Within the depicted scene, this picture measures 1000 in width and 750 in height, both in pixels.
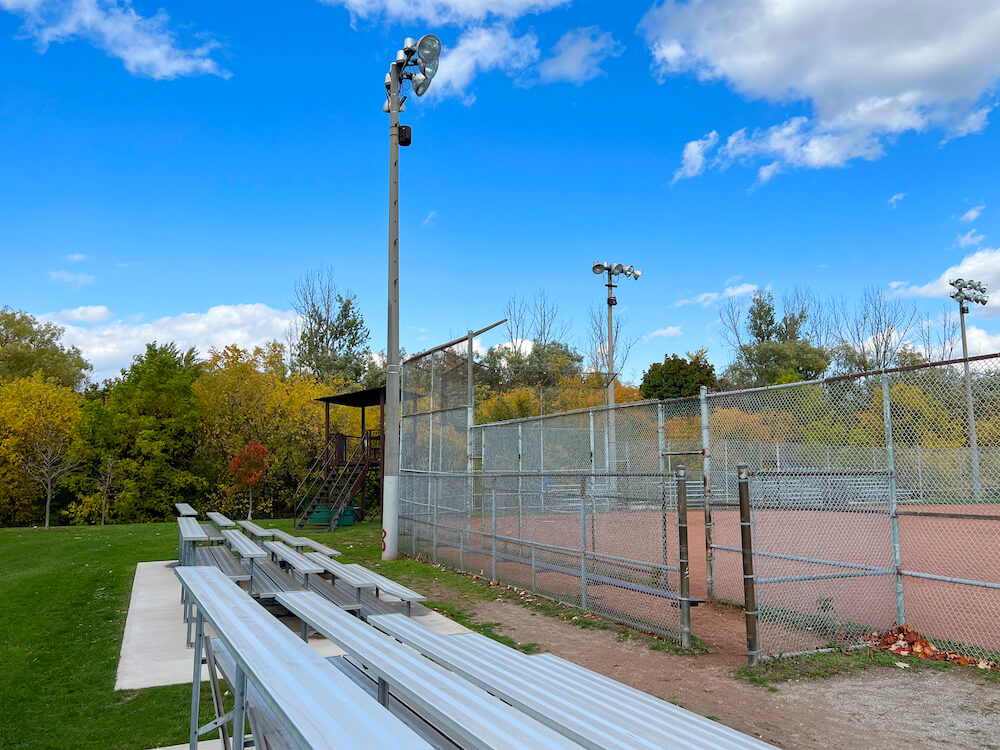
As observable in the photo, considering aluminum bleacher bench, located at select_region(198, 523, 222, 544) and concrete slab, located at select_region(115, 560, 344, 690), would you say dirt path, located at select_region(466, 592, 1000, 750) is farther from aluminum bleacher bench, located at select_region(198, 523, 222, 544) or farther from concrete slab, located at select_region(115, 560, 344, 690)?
aluminum bleacher bench, located at select_region(198, 523, 222, 544)

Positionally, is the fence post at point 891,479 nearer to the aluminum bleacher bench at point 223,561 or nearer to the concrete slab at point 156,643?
the concrete slab at point 156,643

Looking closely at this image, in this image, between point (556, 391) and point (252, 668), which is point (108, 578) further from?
point (556, 391)

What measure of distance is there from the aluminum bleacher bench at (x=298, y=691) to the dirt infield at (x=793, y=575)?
5.05m

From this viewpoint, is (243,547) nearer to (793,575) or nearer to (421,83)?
(793,575)

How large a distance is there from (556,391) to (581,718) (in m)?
31.9

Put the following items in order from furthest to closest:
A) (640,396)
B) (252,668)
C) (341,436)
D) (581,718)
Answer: (640,396) → (341,436) → (252,668) → (581,718)

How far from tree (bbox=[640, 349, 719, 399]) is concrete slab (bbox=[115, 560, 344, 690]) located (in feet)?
116

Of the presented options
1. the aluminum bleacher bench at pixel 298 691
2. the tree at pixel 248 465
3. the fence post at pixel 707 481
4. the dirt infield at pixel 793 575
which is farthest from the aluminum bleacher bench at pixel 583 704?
the tree at pixel 248 465

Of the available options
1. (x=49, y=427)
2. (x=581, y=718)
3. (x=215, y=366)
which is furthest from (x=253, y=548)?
(x=215, y=366)

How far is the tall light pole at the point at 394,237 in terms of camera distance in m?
13.6

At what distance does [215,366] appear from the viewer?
31.0m

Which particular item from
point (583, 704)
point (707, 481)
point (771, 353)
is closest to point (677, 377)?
point (771, 353)

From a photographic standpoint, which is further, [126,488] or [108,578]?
[126,488]

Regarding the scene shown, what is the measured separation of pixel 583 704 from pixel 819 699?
3833 mm
